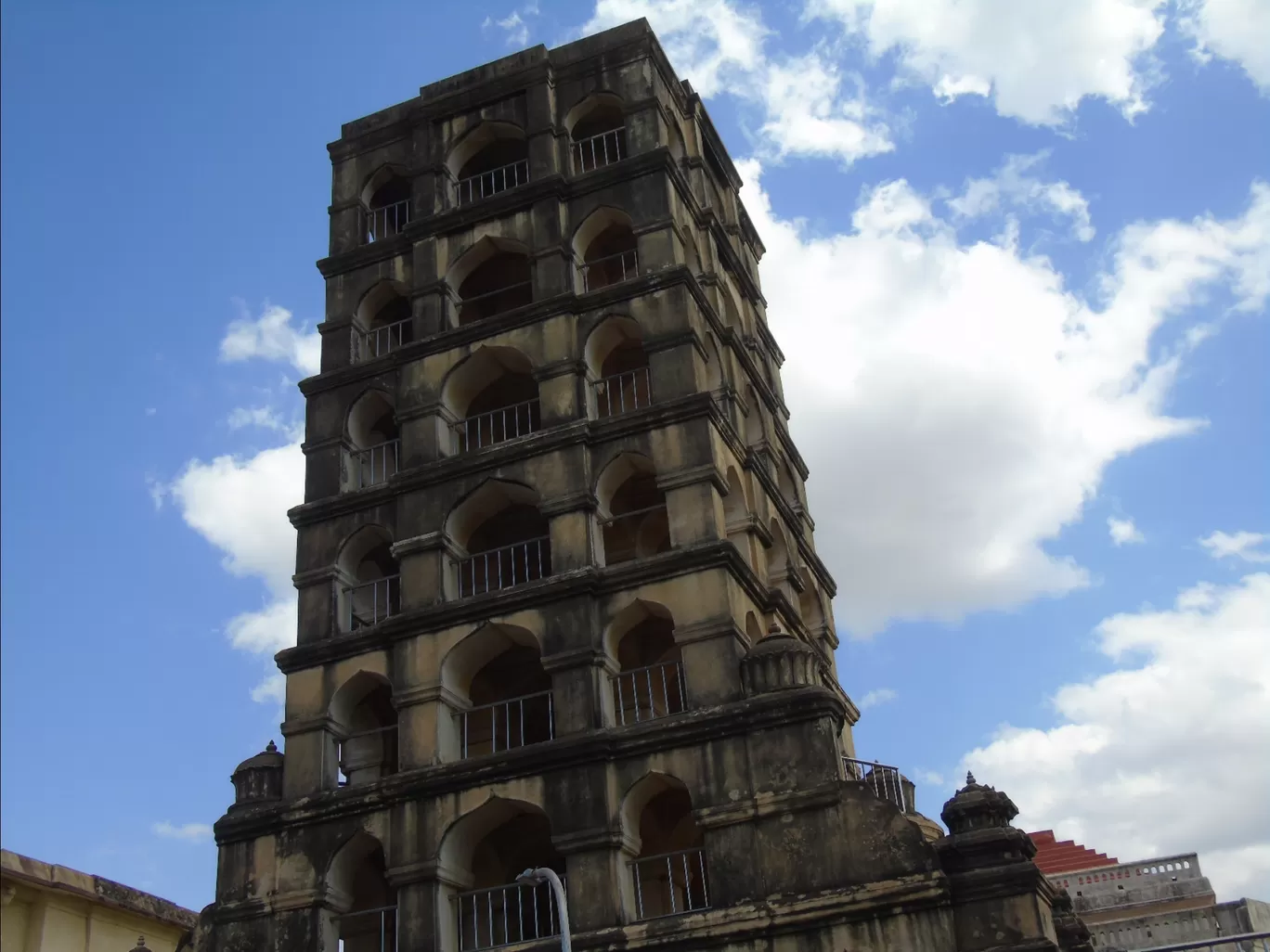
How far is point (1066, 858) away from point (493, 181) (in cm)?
2376

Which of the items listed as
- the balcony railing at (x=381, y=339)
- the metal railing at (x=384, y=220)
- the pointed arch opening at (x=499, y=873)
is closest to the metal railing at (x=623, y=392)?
the balcony railing at (x=381, y=339)

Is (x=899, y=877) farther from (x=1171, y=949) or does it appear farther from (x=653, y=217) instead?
(x=653, y=217)

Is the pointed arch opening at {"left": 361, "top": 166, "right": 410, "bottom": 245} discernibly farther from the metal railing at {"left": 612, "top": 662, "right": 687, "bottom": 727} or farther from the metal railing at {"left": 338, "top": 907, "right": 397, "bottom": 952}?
the metal railing at {"left": 338, "top": 907, "right": 397, "bottom": 952}

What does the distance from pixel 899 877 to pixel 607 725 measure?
578 cm

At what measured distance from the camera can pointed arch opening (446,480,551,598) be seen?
2816 centimetres

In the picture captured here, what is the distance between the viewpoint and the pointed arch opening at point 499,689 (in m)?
26.5

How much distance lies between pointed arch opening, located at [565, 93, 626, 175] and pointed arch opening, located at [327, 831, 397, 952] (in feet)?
51.3

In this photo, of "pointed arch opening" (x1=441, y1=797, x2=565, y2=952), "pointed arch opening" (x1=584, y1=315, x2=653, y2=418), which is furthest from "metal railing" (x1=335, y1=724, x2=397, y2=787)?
"pointed arch opening" (x1=584, y1=315, x2=653, y2=418)

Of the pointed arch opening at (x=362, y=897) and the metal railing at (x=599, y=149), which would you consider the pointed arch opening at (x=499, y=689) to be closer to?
the pointed arch opening at (x=362, y=897)

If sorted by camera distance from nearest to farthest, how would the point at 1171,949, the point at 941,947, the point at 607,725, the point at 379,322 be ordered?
the point at 1171,949
the point at 941,947
the point at 607,725
the point at 379,322

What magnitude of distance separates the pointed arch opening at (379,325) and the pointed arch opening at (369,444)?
59.2 inches

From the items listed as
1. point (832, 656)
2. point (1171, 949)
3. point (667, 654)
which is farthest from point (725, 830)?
point (832, 656)

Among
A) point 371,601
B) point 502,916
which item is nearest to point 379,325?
point 371,601

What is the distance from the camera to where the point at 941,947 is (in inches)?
837
